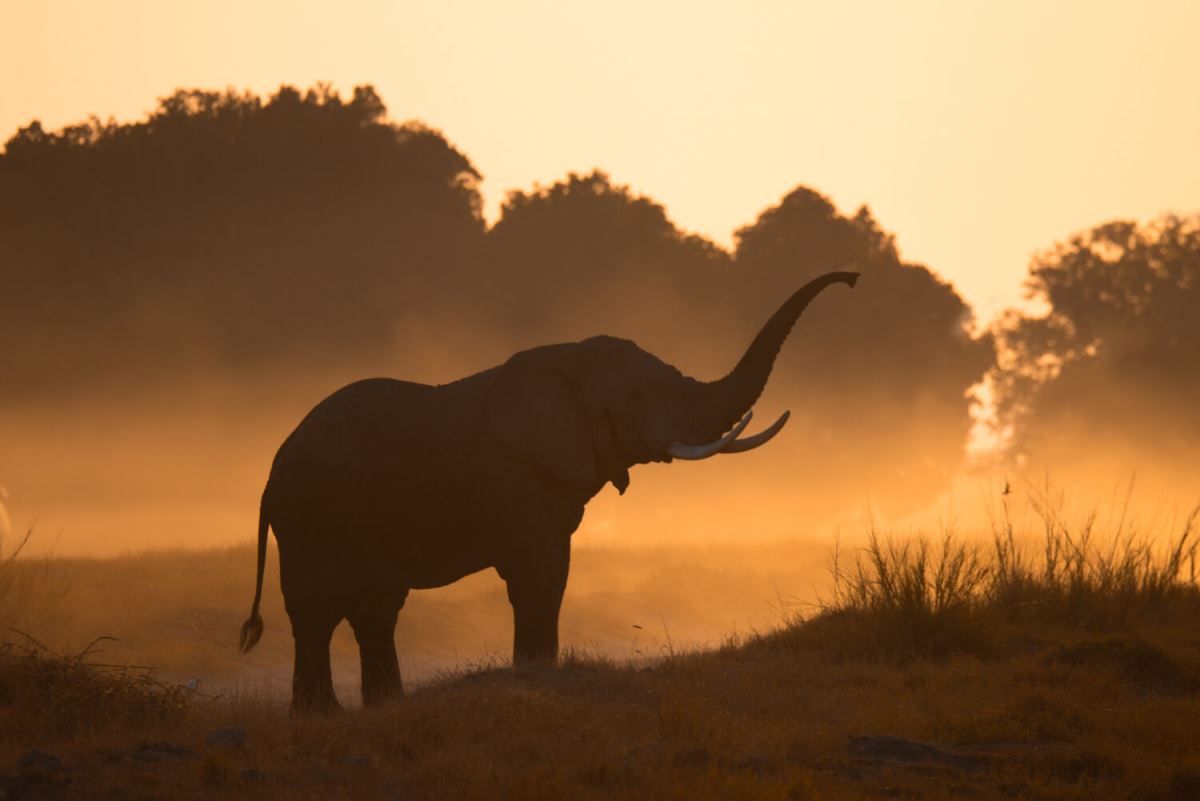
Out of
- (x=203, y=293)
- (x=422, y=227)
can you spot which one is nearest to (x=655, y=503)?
(x=422, y=227)

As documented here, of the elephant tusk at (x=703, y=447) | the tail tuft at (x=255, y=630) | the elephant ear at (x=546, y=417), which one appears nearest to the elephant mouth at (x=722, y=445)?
the elephant tusk at (x=703, y=447)

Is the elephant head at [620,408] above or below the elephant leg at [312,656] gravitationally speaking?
above

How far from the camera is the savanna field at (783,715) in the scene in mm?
9773

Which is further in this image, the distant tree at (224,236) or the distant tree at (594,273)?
the distant tree at (594,273)

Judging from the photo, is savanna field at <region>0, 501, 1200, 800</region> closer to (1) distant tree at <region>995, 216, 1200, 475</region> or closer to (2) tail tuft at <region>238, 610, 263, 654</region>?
(2) tail tuft at <region>238, 610, 263, 654</region>

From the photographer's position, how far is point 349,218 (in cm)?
4531

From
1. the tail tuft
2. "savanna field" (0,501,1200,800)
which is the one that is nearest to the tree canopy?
"savanna field" (0,501,1200,800)

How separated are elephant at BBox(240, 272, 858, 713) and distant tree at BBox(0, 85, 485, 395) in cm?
2883

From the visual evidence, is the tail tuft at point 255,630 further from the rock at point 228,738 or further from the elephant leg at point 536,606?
the rock at point 228,738

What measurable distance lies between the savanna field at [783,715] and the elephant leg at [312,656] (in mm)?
502

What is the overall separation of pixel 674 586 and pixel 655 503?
577 inches

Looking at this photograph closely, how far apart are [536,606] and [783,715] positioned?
2131 mm

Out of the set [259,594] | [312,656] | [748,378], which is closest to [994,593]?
[748,378]

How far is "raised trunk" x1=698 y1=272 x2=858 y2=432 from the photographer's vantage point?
13875 mm
